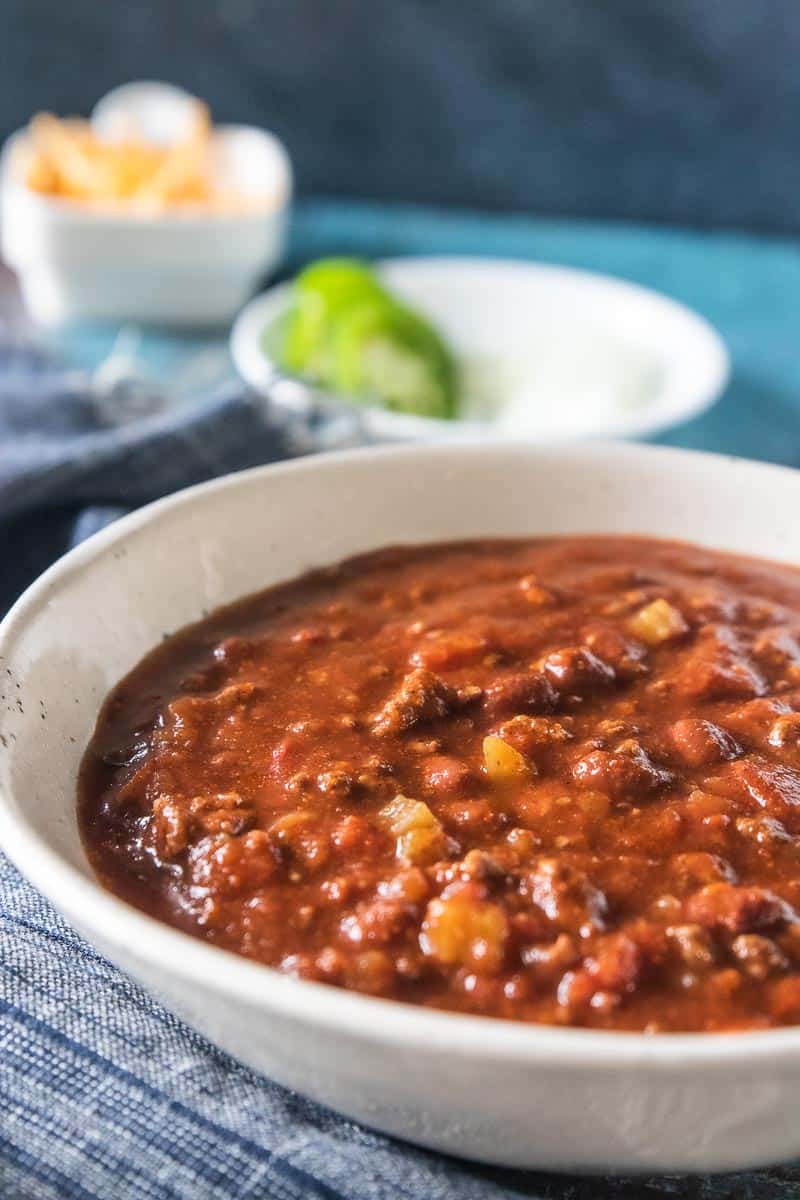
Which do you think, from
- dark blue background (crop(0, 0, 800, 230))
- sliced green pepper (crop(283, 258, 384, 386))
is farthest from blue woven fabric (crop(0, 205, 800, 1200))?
dark blue background (crop(0, 0, 800, 230))

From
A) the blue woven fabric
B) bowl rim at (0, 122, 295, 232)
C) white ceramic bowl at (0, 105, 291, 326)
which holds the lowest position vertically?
white ceramic bowl at (0, 105, 291, 326)

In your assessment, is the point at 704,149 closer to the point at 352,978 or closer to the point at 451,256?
the point at 451,256

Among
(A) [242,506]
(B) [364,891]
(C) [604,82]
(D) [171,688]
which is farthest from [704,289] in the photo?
(B) [364,891]

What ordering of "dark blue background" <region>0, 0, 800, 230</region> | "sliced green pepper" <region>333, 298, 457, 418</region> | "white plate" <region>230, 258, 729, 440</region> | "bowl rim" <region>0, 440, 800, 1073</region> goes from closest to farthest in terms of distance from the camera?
"bowl rim" <region>0, 440, 800, 1073</region>
"white plate" <region>230, 258, 729, 440</region>
"sliced green pepper" <region>333, 298, 457, 418</region>
"dark blue background" <region>0, 0, 800, 230</region>

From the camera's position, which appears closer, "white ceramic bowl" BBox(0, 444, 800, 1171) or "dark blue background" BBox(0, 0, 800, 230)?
"white ceramic bowl" BBox(0, 444, 800, 1171)

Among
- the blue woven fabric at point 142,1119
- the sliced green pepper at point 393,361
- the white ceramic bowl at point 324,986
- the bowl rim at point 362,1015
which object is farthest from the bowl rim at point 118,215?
the bowl rim at point 362,1015

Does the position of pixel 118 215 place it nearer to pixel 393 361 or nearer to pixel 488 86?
pixel 393 361

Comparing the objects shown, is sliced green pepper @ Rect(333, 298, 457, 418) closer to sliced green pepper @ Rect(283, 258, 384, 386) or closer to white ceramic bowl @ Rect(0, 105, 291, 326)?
sliced green pepper @ Rect(283, 258, 384, 386)

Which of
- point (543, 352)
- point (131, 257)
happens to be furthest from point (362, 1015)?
point (131, 257)
